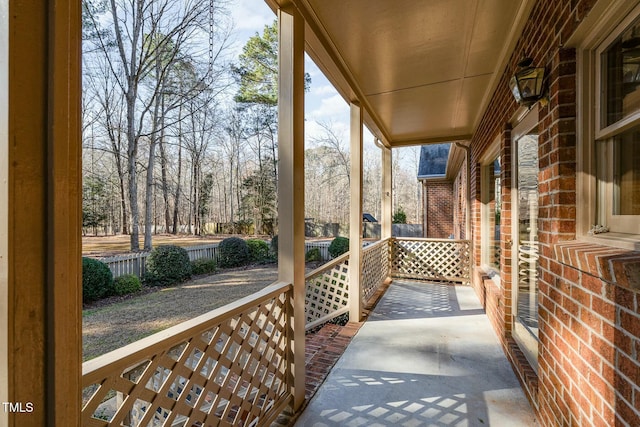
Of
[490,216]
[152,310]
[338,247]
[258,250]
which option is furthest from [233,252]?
[490,216]

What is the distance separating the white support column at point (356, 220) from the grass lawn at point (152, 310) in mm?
3323

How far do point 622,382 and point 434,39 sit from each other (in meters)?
2.62

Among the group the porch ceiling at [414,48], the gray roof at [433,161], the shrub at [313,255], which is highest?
the gray roof at [433,161]

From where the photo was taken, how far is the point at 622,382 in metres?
1.13

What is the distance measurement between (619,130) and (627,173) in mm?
198

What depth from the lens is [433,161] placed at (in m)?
11.1

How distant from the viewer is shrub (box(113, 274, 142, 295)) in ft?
19.6

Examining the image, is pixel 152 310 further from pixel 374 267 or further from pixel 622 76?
pixel 622 76

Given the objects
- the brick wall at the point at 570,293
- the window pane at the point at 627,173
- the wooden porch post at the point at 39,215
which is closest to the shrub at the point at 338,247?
the brick wall at the point at 570,293

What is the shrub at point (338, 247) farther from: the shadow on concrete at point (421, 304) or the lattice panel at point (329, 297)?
the lattice panel at point (329, 297)

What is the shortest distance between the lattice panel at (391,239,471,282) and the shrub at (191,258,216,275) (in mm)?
5188

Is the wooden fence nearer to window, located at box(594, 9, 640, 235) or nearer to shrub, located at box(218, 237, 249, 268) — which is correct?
shrub, located at box(218, 237, 249, 268)

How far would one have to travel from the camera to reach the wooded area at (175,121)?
581 cm

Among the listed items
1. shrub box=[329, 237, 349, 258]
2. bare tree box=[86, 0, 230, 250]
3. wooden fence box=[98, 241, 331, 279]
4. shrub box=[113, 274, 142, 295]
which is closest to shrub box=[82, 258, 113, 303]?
shrub box=[113, 274, 142, 295]
